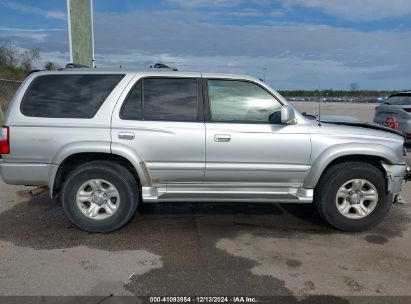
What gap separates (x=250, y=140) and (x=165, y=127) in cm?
97

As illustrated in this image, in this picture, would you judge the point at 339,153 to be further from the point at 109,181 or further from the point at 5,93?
the point at 5,93

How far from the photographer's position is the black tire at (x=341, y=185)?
4.78 meters

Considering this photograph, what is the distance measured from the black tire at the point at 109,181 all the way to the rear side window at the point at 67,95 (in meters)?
0.62

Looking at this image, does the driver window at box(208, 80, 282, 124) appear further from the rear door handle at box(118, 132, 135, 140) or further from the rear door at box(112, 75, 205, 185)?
the rear door handle at box(118, 132, 135, 140)

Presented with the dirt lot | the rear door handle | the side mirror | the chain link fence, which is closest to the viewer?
the dirt lot

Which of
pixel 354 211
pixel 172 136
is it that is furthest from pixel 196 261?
pixel 354 211

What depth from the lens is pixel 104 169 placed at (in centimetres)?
466

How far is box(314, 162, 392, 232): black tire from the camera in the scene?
478cm

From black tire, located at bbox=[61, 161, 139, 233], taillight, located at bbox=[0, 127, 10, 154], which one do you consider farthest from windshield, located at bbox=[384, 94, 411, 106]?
taillight, located at bbox=[0, 127, 10, 154]

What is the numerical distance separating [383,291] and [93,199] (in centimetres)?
317

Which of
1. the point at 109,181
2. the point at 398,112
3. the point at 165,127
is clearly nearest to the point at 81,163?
the point at 109,181

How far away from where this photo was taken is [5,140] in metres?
4.57

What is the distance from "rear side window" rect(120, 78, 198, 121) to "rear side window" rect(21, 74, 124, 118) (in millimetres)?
287

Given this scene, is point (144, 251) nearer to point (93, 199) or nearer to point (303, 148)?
point (93, 199)
